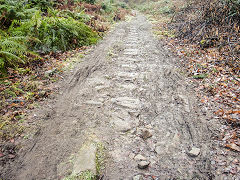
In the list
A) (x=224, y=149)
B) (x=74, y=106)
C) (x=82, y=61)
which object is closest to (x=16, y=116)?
(x=74, y=106)

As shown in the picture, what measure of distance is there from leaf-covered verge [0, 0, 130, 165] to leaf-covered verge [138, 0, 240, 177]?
3228 mm

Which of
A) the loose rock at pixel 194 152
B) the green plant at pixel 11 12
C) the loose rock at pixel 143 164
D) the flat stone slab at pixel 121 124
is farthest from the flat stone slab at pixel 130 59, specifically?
the green plant at pixel 11 12

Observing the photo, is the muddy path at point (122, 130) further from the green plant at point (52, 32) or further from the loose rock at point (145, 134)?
the green plant at point (52, 32)

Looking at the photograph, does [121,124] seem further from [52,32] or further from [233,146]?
[52,32]

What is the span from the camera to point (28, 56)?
443 centimetres

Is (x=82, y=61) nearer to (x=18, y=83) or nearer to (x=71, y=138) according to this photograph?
(x=18, y=83)

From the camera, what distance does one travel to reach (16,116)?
8.59ft

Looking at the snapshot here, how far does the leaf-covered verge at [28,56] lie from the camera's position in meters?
2.60

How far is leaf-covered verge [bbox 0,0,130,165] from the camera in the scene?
2.60 meters

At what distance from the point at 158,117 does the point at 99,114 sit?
1094mm

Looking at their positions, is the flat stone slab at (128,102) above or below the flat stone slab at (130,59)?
below

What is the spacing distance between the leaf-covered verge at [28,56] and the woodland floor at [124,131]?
279 millimetres

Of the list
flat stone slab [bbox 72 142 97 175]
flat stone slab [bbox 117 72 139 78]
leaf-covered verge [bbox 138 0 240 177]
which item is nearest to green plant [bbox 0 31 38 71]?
flat stone slab [bbox 117 72 139 78]

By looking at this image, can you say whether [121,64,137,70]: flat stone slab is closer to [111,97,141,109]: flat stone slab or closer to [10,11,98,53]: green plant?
[111,97,141,109]: flat stone slab
